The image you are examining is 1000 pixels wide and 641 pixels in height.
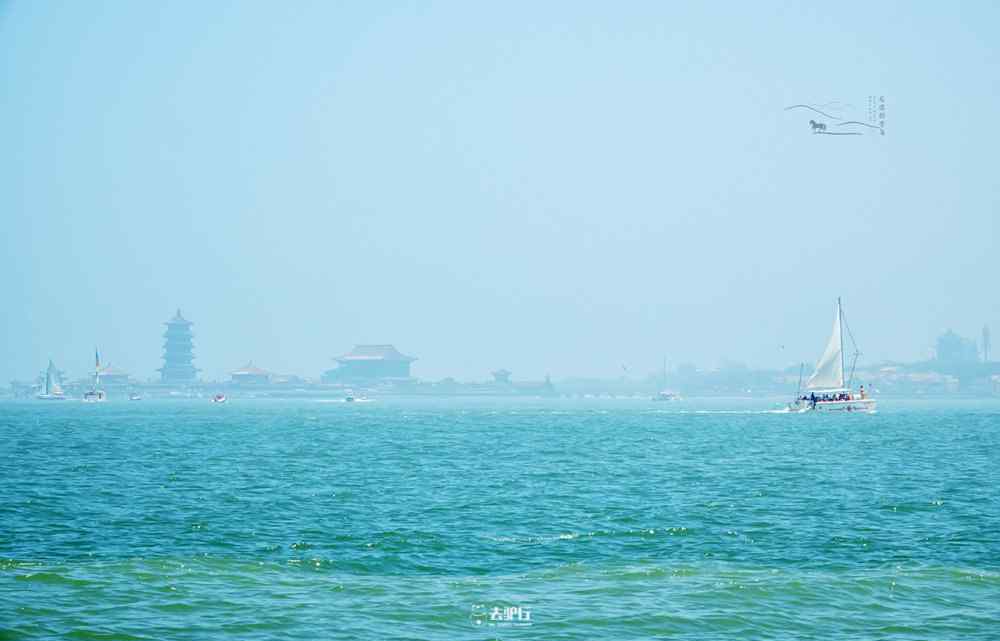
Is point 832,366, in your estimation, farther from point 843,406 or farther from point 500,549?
point 500,549

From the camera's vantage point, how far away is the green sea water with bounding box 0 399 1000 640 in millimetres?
23594

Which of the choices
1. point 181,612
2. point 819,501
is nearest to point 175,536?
point 181,612

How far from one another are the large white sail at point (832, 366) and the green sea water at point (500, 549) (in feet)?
284

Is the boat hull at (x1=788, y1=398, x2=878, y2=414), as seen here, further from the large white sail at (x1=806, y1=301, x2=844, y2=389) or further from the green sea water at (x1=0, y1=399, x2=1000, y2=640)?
the green sea water at (x1=0, y1=399, x2=1000, y2=640)

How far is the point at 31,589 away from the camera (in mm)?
26031

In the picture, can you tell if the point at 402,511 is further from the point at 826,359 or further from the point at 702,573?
the point at 826,359

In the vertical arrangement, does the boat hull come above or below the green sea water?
above

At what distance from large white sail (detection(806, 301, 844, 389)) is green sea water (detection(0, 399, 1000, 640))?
8655 centimetres

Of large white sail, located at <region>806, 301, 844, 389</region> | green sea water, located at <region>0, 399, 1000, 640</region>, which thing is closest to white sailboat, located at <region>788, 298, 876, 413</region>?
large white sail, located at <region>806, 301, 844, 389</region>

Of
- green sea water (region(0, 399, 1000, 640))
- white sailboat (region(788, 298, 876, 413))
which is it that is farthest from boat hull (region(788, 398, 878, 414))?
green sea water (region(0, 399, 1000, 640))

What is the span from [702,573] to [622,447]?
53457 mm

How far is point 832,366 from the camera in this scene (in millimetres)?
151625

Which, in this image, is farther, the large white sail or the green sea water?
the large white sail

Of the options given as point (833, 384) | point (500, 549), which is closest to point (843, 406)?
point (833, 384)
